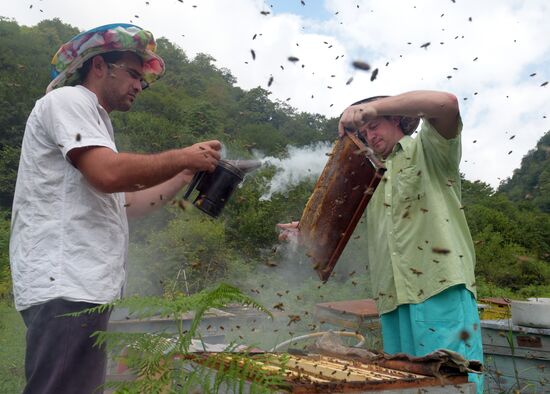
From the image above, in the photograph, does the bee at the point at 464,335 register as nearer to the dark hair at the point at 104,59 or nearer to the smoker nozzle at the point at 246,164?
the smoker nozzle at the point at 246,164

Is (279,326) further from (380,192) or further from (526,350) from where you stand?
(380,192)

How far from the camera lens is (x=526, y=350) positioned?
458cm

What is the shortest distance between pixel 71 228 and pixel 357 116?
156 cm

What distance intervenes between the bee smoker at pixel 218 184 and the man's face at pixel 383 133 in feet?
2.90

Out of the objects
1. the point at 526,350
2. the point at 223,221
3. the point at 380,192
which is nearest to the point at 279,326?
the point at 526,350

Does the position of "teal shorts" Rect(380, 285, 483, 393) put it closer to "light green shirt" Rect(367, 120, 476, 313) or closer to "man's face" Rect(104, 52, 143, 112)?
"light green shirt" Rect(367, 120, 476, 313)

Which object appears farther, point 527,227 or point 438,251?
point 527,227

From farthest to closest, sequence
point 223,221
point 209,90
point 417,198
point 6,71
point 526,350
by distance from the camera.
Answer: point 6,71
point 209,90
point 223,221
point 526,350
point 417,198

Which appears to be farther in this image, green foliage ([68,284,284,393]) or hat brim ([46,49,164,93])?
hat brim ([46,49,164,93])

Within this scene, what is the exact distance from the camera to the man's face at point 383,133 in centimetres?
325

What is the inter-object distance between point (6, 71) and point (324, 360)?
38665 mm

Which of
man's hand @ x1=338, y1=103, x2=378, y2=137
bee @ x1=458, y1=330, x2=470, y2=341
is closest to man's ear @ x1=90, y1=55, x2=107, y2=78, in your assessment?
man's hand @ x1=338, y1=103, x2=378, y2=137

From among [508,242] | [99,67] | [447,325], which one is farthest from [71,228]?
[508,242]

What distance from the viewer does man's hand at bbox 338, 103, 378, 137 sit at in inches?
114
